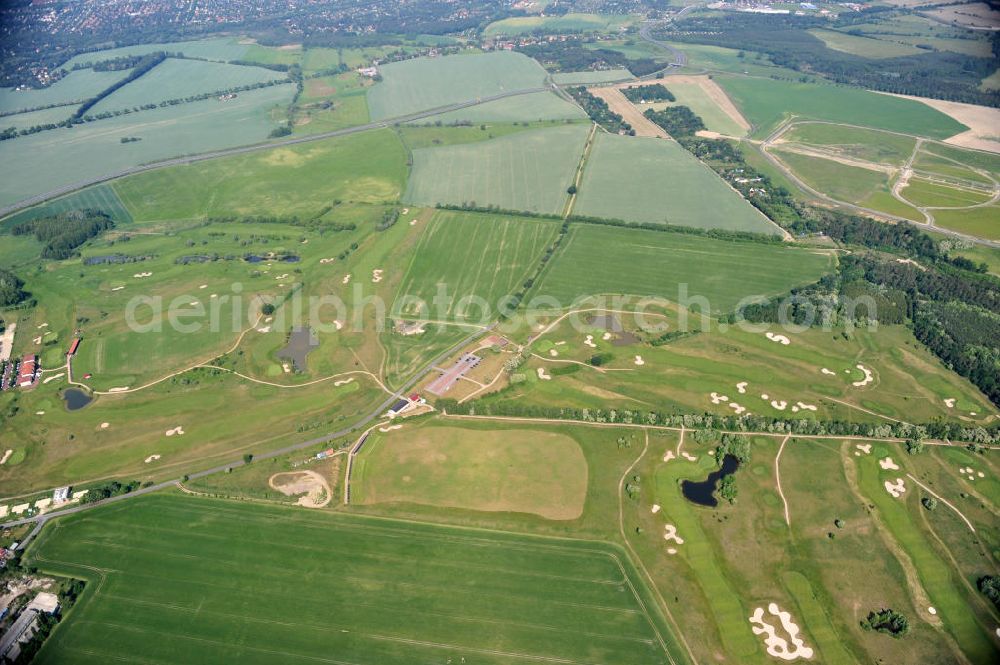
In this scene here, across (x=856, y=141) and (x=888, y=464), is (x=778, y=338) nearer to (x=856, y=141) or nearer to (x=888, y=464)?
(x=888, y=464)

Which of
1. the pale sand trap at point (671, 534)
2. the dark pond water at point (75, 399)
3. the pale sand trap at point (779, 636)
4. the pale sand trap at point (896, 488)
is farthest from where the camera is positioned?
the dark pond water at point (75, 399)

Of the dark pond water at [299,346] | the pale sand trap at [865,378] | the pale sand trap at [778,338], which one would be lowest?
the pale sand trap at [865,378]

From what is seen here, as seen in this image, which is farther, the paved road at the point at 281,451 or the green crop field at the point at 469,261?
the green crop field at the point at 469,261

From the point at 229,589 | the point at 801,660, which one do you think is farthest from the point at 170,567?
the point at 801,660

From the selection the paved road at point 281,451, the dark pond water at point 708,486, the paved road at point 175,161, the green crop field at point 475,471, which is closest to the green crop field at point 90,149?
the paved road at point 175,161

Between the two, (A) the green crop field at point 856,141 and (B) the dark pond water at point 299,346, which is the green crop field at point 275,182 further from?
(A) the green crop field at point 856,141

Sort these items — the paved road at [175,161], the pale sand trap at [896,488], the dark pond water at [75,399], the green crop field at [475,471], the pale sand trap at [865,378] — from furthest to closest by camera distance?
1. the paved road at [175,161]
2. the pale sand trap at [865,378]
3. the dark pond water at [75,399]
4. the green crop field at [475,471]
5. the pale sand trap at [896,488]
